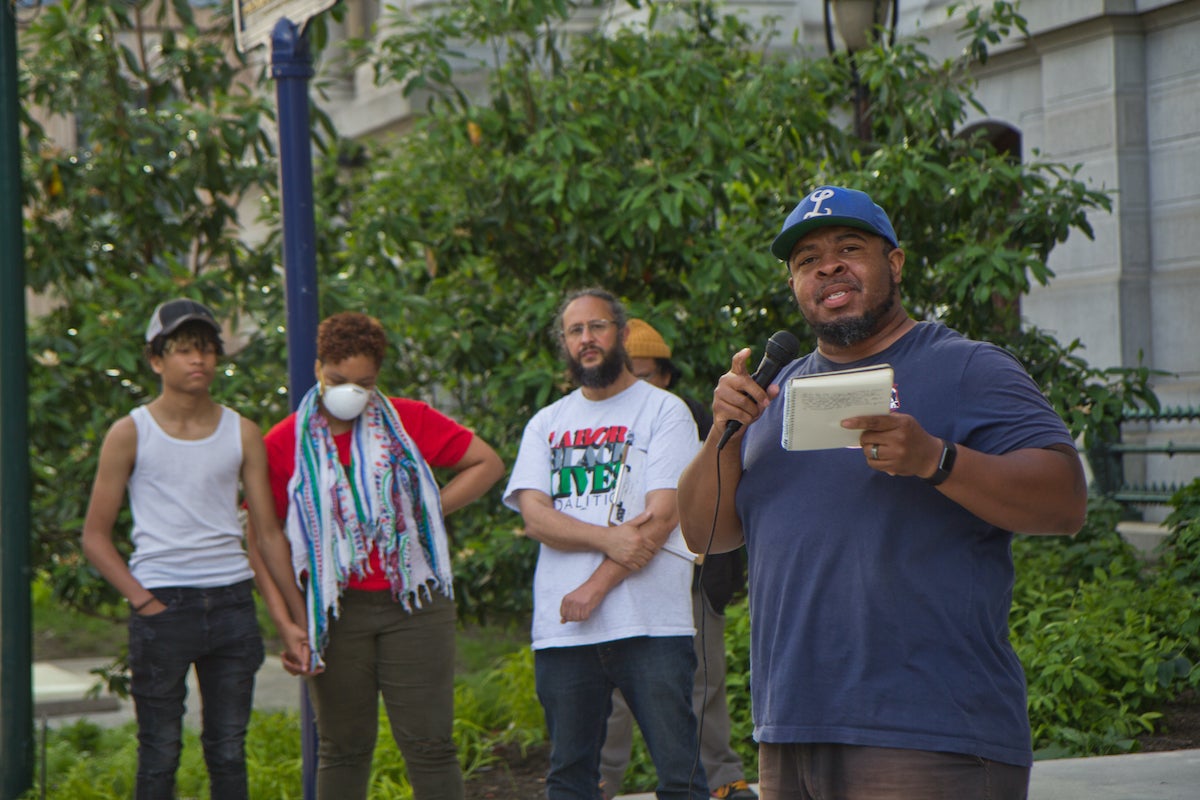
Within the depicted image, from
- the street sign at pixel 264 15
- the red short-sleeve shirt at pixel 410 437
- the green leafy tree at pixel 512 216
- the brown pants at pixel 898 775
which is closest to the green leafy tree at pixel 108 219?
the green leafy tree at pixel 512 216

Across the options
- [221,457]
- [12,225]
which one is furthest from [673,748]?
[12,225]

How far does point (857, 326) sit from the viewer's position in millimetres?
2902

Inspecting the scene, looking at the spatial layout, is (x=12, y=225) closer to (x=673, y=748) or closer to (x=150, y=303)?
(x=150, y=303)

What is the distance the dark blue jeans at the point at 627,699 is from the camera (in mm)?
4789

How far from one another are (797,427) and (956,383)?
35cm

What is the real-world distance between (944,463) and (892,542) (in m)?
0.23

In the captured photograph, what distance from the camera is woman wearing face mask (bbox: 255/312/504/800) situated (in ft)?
16.8

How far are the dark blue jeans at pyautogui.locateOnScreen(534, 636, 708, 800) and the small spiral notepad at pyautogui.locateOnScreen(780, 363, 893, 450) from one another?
225 cm

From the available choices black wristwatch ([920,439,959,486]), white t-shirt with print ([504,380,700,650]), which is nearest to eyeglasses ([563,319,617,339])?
white t-shirt with print ([504,380,700,650])

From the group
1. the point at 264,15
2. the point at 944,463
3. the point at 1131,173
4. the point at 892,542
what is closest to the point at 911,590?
the point at 892,542

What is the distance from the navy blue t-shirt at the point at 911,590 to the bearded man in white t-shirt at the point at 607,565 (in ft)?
6.28

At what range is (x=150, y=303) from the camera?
7.31 meters

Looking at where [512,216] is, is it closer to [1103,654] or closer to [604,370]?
[604,370]

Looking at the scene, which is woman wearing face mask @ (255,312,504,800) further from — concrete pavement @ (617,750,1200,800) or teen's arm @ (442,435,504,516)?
concrete pavement @ (617,750,1200,800)
